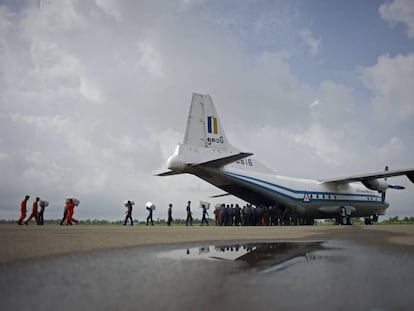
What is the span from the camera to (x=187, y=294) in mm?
2471

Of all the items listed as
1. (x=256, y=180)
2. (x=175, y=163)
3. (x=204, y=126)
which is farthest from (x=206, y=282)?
(x=256, y=180)

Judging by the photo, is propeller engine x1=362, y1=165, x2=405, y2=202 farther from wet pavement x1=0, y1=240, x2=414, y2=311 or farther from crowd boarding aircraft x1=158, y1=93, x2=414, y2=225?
wet pavement x1=0, y1=240, x2=414, y2=311

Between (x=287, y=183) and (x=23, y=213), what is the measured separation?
50.9 feet

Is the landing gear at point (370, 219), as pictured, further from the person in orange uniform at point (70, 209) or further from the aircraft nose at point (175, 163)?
the person in orange uniform at point (70, 209)

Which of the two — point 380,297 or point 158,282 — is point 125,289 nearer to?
point 158,282

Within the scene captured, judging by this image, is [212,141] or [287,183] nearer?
Answer: [212,141]

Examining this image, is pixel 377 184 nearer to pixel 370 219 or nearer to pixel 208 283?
pixel 370 219

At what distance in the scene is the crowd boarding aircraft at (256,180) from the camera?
17.5m

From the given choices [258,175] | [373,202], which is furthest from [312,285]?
[373,202]

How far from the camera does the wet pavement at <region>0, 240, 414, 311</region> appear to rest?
224 cm

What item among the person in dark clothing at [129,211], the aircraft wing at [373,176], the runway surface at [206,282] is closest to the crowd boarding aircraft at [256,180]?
the aircraft wing at [373,176]

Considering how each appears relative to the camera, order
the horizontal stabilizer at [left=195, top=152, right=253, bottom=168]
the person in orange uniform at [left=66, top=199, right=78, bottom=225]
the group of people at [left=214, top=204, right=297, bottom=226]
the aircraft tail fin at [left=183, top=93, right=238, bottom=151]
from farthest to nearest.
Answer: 1. the group of people at [left=214, top=204, right=297, bottom=226]
2. the person in orange uniform at [left=66, top=199, right=78, bottom=225]
3. the aircraft tail fin at [left=183, top=93, right=238, bottom=151]
4. the horizontal stabilizer at [left=195, top=152, right=253, bottom=168]

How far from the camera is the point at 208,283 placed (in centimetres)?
287

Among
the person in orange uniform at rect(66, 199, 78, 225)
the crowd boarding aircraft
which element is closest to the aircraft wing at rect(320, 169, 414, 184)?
the crowd boarding aircraft
